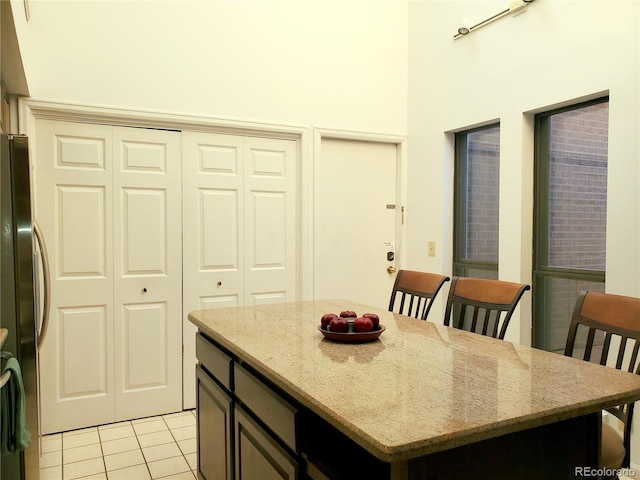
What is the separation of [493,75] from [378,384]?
Answer: 8.58ft

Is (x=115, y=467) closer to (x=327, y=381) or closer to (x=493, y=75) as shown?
(x=327, y=381)

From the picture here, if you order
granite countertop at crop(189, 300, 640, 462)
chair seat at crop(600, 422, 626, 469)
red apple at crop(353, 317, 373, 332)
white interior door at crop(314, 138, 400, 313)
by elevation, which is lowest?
chair seat at crop(600, 422, 626, 469)

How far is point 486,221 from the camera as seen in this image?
340 centimetres

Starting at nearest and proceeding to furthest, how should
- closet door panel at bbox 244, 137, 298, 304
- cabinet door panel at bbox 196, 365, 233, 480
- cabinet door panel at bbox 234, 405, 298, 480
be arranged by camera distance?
cabinet door panel at bbox 234, 405, 298, 480 → cabinet door panel at bbox 196, 365, 233, 480 → closet door panel at bbox 244, 137, 298, 304

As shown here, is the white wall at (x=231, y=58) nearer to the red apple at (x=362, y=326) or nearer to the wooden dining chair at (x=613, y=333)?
the red apple at (x=362, y=326)

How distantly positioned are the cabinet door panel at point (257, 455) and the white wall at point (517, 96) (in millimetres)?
1939

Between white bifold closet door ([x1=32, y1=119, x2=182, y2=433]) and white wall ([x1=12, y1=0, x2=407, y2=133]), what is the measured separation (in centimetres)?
29

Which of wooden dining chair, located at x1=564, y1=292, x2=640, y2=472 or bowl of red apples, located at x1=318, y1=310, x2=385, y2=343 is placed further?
bowl of red apples, located at x1=318, y1=310, x2=385, y2=343

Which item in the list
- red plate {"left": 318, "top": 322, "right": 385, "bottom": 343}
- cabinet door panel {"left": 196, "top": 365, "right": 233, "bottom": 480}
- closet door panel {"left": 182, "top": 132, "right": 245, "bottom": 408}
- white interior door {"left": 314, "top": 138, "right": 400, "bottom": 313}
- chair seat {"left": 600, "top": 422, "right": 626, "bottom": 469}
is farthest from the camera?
white interior door {"left": 314, "top": 138, "right": 400, "bottom": 313}

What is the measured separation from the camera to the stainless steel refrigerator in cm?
194

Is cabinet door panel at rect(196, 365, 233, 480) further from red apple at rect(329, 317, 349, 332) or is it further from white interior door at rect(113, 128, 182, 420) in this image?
white interior door at rect(113, 128, 182, 420)

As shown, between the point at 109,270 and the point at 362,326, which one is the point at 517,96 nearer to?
the point at 362,326

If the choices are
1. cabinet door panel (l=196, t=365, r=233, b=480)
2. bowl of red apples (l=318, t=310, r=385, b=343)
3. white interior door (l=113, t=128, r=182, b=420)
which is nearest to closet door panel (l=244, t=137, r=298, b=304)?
white interior door (l=113, t=128, r=182, b=420)

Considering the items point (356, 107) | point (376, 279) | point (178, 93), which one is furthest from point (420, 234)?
A: point (178, 93)
